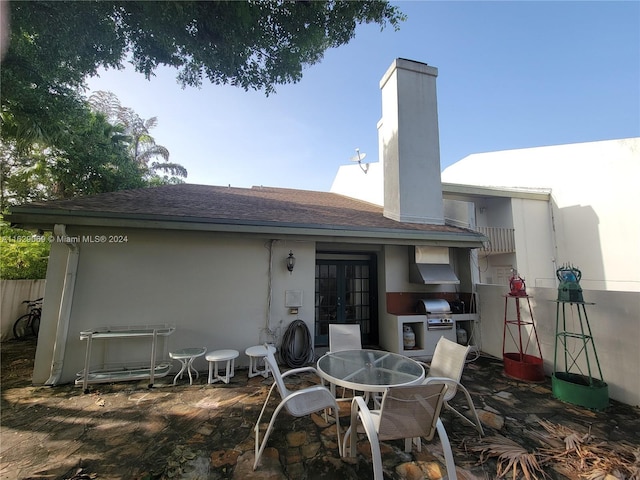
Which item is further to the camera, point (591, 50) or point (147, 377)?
point (591, 50)

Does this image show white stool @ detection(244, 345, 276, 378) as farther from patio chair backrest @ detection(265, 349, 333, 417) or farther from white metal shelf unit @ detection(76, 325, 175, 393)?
patio chair backrest @ detection(265, 349, 333, 417)

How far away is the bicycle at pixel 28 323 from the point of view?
7547 mm

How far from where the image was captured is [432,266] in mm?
6535

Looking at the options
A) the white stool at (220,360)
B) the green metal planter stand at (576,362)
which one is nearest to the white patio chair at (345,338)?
→ the white stool at (220,360)

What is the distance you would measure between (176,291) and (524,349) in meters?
7.52

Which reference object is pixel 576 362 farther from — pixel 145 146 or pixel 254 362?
pixel 145 146

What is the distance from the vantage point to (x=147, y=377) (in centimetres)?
466

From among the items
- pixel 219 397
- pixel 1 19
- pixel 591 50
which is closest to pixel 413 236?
pixel 219 397

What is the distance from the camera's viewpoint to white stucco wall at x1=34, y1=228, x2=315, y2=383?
187 inches

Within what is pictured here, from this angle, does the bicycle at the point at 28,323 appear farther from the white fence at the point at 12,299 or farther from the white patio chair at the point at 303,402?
the white patio chair at the point at 303,402

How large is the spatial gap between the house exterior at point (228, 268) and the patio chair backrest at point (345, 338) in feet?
4.65

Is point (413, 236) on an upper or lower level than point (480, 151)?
lower

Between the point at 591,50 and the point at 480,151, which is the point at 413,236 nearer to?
the point at 591,50

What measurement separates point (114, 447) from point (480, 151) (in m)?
18.4
